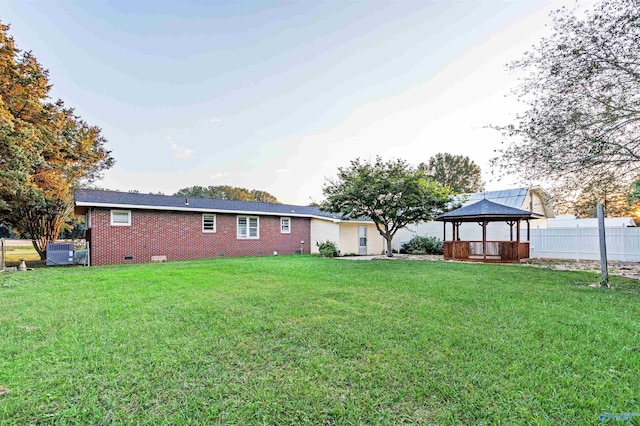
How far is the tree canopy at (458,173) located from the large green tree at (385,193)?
2707 cm

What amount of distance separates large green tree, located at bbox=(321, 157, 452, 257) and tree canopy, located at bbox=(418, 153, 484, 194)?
88.8 feet

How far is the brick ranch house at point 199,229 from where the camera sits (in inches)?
496

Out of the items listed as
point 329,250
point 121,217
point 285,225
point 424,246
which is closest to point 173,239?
point 121,217

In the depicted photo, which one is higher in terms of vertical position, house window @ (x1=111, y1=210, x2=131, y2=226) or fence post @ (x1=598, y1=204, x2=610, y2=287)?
house window @ (x1=111, y1=210, x2=131, y2=226)

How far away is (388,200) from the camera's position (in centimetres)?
1377

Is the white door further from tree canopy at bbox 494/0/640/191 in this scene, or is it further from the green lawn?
the green lawn

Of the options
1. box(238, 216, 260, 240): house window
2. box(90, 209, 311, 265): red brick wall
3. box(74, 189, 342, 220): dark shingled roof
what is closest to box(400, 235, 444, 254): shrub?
box(74, 189, 342, 220): dark shingled roof

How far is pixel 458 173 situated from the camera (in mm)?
39656

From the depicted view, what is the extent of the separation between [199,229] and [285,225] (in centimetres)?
499

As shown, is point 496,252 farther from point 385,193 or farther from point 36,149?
point 36,149

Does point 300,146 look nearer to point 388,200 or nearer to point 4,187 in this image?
point 388,200

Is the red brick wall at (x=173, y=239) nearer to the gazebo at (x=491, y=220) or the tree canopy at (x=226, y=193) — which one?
the gazebo at (x=491, y=220)

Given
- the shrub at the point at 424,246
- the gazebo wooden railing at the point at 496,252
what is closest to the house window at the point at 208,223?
the shrub at the point at 424,246

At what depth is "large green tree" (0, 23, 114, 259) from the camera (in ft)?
35.0
